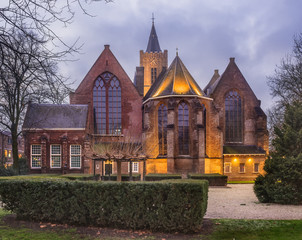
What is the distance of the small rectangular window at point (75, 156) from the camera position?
31.8 m

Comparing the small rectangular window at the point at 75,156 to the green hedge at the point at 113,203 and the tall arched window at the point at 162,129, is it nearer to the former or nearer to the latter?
the tall arched window at the point at 162,129

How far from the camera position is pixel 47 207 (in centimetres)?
1091

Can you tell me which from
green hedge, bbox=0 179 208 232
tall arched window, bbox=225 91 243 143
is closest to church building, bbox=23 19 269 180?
tall arched window, bbox=225 91 243 143

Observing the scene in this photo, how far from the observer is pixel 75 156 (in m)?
32.0

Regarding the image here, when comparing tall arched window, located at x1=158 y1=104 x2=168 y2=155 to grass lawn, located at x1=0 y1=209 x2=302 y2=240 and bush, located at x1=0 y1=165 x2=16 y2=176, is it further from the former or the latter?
grass lawn, located at x1=0 y1=209 x2=302 y2=240

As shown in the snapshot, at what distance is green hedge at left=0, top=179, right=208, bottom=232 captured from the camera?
32.2 ft

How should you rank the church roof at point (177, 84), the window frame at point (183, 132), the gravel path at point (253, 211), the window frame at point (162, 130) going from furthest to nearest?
1. the window frame at point (162, 130)
2. the church roof at point (177, 84)
3. the window frame at point (183, 132)
4. the gravel path at point (253, 211)

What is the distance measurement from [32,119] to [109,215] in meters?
24.8

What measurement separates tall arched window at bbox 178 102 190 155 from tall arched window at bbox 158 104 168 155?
1.72m

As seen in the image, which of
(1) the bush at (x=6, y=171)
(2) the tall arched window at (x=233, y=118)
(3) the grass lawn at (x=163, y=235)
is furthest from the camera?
(2) the tall arched window at (x=233, y=118)

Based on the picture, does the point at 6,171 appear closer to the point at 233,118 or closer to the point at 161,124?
the point at 161,124

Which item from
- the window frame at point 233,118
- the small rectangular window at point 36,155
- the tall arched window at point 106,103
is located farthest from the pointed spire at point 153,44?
the small rectangular window at point 36,155

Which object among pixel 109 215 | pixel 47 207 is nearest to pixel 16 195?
pixel 47 207

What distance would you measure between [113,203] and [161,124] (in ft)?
82.0
